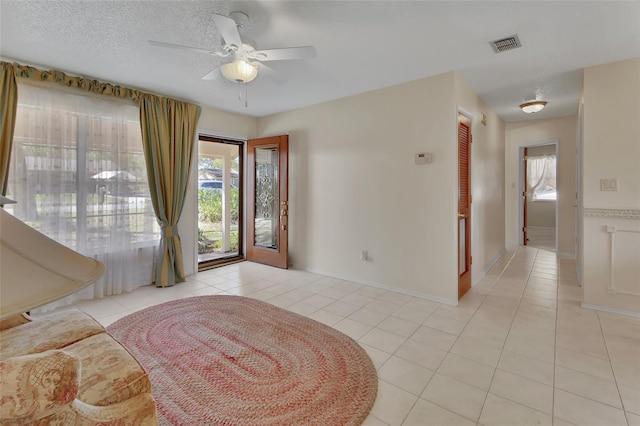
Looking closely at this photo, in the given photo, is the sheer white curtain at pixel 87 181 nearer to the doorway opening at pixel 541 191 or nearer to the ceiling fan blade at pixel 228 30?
the ceiling fan blade at pixel 228 30

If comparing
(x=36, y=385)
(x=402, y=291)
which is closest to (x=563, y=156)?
(x=402, y=291)

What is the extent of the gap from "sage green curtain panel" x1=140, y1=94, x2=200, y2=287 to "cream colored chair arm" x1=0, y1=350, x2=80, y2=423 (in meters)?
3.39

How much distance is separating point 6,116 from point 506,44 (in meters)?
4.60

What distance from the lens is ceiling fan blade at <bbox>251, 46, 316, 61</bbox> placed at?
2174 mm

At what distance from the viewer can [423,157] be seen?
3.42 meters

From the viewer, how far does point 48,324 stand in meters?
1.68

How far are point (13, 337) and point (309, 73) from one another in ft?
10.3

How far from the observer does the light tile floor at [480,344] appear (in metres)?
1.72

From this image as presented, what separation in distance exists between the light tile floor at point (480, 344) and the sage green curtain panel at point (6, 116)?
4.96ft

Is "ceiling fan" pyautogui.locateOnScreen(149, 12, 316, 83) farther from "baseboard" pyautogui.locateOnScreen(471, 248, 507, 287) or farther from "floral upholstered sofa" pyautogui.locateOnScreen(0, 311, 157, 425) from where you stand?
"baseboard" pyautogui.locateOnScreen(471, 248, 507, 287)

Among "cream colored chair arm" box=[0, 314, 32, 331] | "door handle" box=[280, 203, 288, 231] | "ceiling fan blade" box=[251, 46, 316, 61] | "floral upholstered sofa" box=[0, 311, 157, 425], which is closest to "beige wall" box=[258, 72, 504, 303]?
"door handle" box=[280, 203, 288, 231]

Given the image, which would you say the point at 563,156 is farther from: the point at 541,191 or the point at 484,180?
the point at 541,191

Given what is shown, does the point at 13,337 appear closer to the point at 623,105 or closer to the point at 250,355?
the point at 250,355

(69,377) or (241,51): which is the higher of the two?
(241,51)
